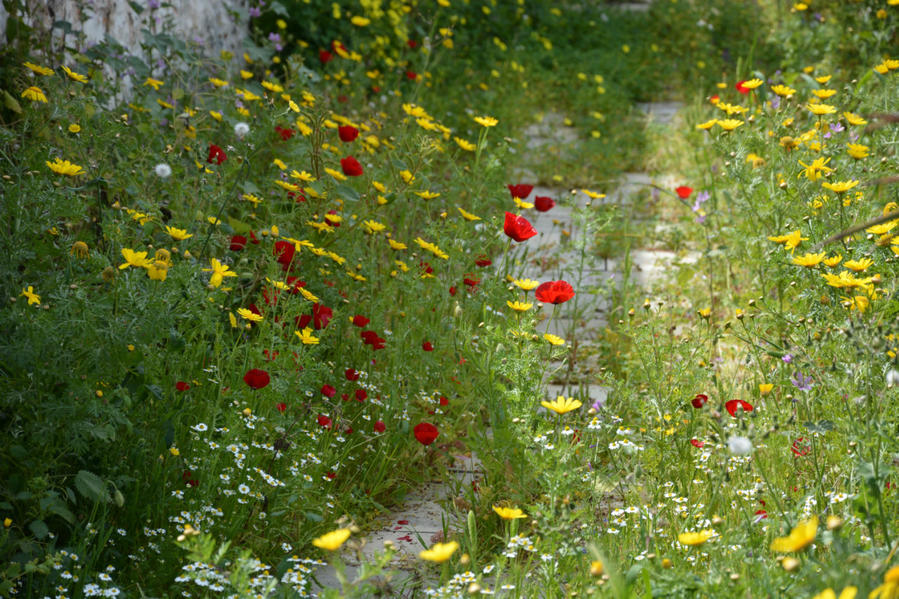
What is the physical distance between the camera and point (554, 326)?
156 inches

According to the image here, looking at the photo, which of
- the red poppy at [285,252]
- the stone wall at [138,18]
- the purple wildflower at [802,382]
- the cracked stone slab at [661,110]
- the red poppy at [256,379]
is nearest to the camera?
the red poppy at [256,379]

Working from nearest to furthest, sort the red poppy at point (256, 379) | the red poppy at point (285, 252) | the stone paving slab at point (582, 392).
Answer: the red poppy at point (256, 379) → the red poppy at point (285, 252) → the stone paving slab at point (582, 392)

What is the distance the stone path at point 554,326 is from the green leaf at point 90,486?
52 cm

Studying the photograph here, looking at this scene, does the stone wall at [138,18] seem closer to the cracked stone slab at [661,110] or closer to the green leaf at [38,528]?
the green leaf at [38,528]

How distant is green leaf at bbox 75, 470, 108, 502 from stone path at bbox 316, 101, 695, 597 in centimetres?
52

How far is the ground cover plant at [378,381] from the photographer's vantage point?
6.31 feet

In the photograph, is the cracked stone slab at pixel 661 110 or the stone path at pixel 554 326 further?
the cracked stone slab at pixel 661 110

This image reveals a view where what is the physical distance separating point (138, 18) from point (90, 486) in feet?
10.4

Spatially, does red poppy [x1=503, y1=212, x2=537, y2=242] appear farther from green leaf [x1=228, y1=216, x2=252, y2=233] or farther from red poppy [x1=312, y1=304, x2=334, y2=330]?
green leaf [x1=228, y1=216, x2=252, y2=233]

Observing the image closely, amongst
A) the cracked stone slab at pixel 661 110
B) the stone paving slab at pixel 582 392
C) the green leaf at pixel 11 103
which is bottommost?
the stone paving slab at pixel 582 392

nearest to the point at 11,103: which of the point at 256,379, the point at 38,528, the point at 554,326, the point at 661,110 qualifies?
the point at 256,379

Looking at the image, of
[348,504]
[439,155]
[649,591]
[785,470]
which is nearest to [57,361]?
[348,504]

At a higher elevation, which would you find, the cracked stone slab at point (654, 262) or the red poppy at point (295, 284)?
the red poppy at point (295, 284)

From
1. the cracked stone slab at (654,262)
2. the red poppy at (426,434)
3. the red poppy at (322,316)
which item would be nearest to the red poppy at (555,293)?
the red poppy at (426,434)
